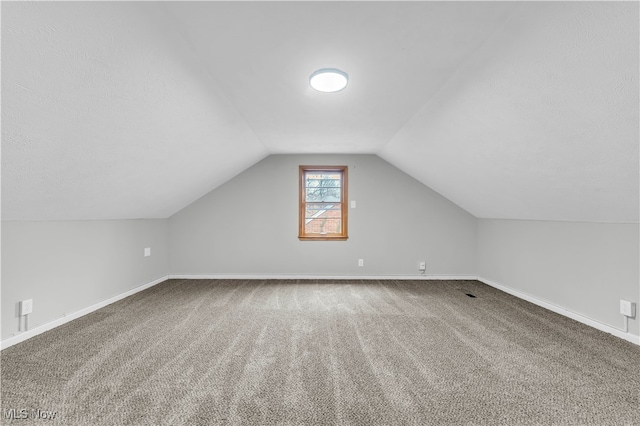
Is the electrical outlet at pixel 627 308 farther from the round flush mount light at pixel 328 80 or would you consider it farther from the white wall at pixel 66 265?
the white wall at pixel 66 265

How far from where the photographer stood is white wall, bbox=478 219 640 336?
2.39 metres

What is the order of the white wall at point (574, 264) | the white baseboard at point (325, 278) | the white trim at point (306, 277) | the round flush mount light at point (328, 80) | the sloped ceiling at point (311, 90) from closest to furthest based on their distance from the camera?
the sloped ceiling at point (311, 90) < the round flush mount light at point (328, 80) < the white baseboard at point (325, 278) < the white wall at point (574, 264) < the white trim at point (306, 277)

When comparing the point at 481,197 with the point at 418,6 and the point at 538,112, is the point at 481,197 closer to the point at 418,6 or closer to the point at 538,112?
the point at 538,112

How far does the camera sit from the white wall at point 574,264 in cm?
239

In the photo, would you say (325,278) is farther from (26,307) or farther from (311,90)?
(26,307)

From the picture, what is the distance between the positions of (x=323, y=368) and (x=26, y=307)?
246 cm

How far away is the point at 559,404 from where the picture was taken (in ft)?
4.92

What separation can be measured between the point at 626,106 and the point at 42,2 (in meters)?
2.70

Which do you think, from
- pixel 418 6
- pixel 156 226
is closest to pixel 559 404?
pixel 418 6

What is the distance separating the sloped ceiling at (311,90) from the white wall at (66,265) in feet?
0.70

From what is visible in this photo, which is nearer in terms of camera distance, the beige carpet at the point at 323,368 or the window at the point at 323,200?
the beige carpet at the point at 323,368

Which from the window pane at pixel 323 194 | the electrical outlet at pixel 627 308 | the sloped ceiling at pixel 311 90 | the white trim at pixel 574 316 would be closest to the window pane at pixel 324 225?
the window pane at pixel 323 194

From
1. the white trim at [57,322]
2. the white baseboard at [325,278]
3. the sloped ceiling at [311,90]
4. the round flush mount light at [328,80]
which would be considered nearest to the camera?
the sloped ceiling at [311,90]

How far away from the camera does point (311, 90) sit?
2.25 meters
